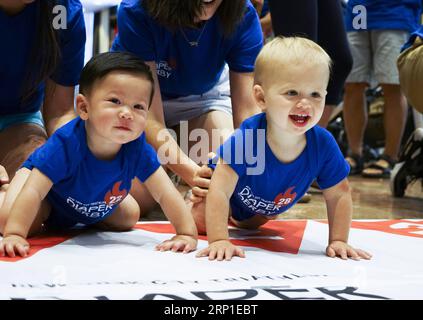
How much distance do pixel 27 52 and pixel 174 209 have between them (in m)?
0.59

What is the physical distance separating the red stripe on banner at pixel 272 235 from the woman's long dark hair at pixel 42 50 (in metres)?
0.47

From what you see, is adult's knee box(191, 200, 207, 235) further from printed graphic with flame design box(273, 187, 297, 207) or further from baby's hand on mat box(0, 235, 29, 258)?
baby's hand on mat box(0, 235, 29, 258)

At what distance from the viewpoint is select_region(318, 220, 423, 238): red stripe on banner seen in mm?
1697

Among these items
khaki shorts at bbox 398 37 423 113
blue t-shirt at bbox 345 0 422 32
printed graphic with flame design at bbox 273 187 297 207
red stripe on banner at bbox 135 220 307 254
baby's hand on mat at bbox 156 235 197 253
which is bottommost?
red stripe on banner at bbox 135 220 307 254

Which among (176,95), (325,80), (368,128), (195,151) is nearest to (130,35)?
(176,95)

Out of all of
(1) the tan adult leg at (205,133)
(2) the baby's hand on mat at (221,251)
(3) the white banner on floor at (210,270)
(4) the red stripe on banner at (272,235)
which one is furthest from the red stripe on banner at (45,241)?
(1) the tan adult leg at (205,133)

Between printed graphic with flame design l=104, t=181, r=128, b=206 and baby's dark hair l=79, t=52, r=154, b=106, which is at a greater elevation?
baby's dark hair l=79, t=52, r=154, b=106

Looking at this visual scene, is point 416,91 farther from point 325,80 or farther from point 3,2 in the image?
point 3,2

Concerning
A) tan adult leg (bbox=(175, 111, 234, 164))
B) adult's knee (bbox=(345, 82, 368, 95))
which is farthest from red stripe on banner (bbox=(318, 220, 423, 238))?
adult's knee (bbox=(345, 82, 368, 95))

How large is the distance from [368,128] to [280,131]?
274 centimetres

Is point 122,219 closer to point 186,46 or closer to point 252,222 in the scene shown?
point 252,222

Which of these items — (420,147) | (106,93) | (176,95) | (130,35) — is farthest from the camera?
(420,147)

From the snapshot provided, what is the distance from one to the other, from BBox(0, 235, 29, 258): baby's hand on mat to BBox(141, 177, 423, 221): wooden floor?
2.22 ft

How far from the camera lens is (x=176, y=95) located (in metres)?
1.99
